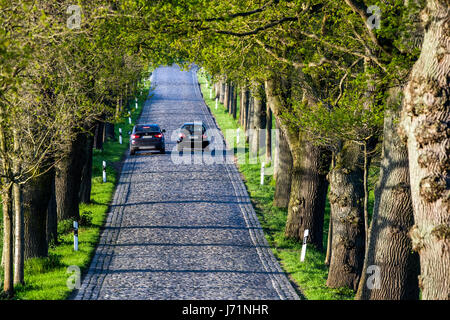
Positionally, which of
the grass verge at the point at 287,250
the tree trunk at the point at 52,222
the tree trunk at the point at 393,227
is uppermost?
the tree trunk at the point at 393,227

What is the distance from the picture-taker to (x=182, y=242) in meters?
17.5

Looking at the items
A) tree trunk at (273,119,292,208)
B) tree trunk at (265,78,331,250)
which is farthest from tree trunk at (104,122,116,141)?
tree trunk at (265,78,331,250)

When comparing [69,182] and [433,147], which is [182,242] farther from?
[433,147]

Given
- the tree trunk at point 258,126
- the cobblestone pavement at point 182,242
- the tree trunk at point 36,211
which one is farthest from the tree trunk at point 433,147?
the tree trunk at point 258,126

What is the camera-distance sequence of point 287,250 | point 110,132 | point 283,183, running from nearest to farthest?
point 287,250
point 283,183
point 110,132

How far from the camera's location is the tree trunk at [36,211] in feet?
49.8

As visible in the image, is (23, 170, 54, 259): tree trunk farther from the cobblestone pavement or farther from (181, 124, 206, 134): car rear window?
(181, 124, 206, 134): car rear window

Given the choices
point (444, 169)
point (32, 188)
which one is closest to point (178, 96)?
point (32, 188)

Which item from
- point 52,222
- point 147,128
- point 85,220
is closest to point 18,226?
point 52,222

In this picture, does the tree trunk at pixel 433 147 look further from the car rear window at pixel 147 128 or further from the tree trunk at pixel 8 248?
the car rear window at pixel 147 128

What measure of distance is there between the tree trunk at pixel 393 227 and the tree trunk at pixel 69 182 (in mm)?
11101

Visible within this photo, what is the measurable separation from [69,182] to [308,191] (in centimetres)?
734

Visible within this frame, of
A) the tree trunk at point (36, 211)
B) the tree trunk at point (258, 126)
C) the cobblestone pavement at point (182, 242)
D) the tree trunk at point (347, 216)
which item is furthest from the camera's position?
the tree trunk at point (258, 126)
